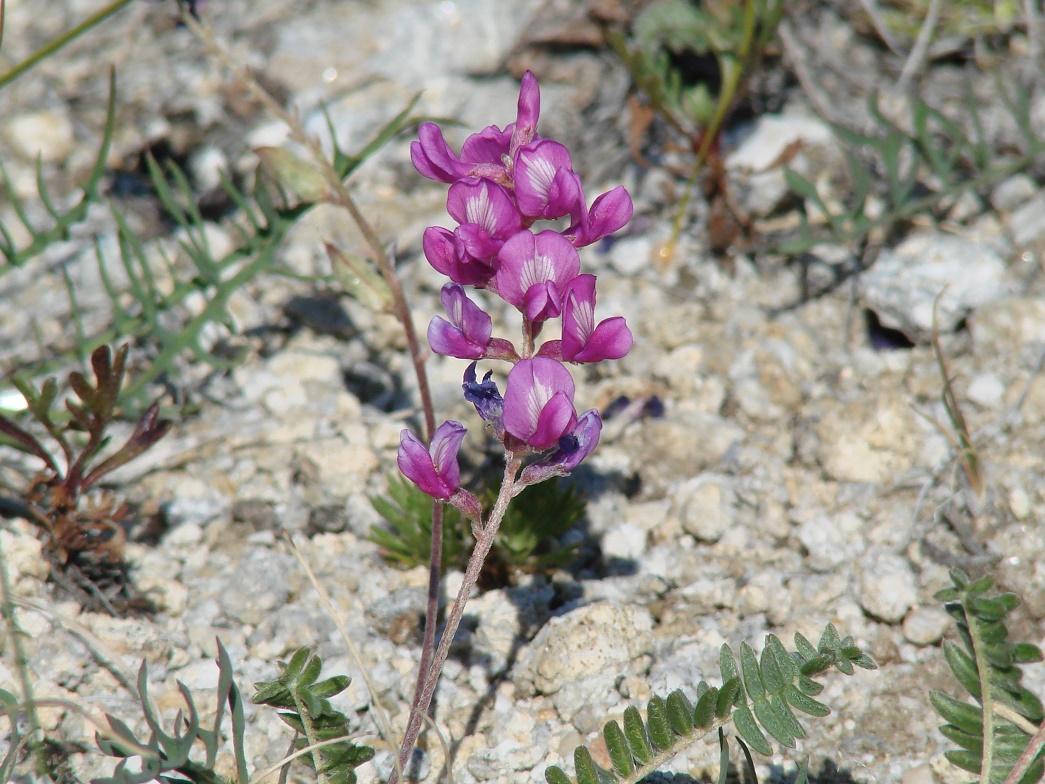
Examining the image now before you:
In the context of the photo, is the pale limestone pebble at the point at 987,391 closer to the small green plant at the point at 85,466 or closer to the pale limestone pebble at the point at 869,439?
the pale limestone pebble at the point at 869,439

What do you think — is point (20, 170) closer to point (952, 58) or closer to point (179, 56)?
point (179, 56)

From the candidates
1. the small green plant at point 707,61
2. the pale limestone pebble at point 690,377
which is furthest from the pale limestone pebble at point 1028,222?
the pale limestone pebble at point 690,377

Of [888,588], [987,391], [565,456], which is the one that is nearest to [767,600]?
[888,588]

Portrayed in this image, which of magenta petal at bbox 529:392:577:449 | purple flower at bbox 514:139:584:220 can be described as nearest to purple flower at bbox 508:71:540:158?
purple flower at bbox 514:139:584:220

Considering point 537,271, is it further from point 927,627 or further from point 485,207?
point 927,627

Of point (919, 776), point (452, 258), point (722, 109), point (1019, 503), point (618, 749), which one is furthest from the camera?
point (722, 109)

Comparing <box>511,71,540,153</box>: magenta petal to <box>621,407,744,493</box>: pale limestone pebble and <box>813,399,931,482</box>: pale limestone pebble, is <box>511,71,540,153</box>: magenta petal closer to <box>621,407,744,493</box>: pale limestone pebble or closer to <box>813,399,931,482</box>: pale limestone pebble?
<box>621,407,744,493</box>: pale limestone pebble

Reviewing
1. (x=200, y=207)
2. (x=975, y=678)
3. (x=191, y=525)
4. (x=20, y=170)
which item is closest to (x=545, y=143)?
(x=975, y=678)
